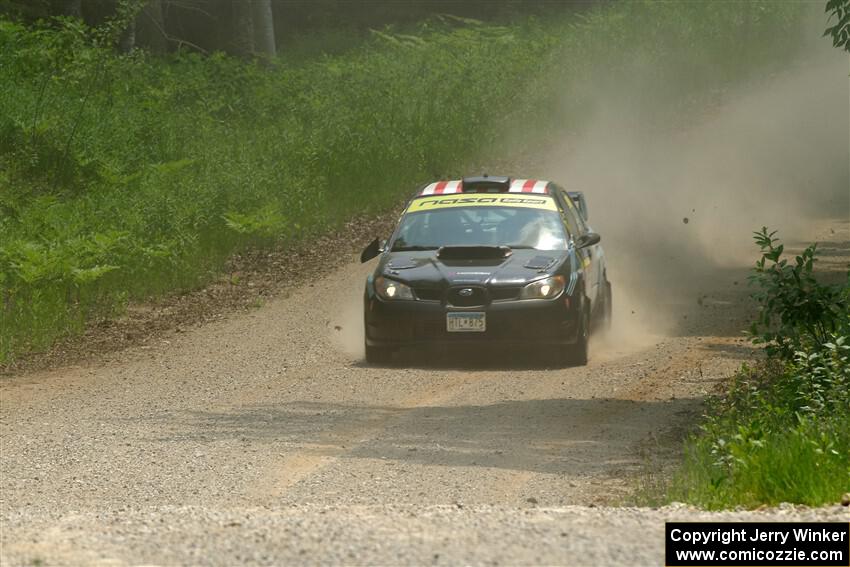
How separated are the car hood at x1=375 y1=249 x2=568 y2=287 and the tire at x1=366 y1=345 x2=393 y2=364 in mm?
713

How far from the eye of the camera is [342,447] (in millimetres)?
10281

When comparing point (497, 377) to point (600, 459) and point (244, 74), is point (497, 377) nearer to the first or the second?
point (600, 459)

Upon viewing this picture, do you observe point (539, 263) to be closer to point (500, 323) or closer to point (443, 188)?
point (500, 323)

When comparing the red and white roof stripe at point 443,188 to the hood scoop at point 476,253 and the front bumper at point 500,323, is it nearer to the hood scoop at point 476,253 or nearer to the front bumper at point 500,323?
the hood scoop at point 476,253

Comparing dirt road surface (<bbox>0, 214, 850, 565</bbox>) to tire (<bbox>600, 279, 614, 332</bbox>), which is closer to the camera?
dirt road surface (<bbox>0, 214, 850, 565</bbox>)

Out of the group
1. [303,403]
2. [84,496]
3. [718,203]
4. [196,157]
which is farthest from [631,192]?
[84,496]

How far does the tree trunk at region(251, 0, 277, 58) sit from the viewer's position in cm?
3069

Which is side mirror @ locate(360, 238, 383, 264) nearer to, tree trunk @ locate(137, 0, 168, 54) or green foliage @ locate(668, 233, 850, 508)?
green foliage @ locate(668, 233, 850, 508)

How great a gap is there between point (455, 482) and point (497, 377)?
4.25 metres

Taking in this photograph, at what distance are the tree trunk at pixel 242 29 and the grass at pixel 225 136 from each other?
76cm

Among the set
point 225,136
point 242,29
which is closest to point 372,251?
point 225,136

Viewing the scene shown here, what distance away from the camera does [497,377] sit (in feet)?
43.6

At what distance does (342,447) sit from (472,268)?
3996mm

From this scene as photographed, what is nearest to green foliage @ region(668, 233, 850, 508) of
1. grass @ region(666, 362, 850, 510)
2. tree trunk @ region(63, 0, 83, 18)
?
grass @ region(666, 362, 850, 510)
